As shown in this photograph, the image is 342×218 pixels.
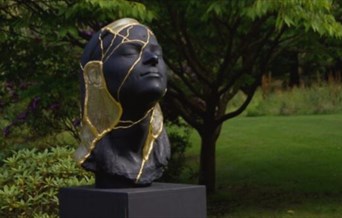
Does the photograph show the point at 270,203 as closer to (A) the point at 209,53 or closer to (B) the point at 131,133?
(A) the point at 209,53

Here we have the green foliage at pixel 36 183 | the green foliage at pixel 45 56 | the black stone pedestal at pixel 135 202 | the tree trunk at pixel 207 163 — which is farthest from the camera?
the tree trunk at pixel 207 163

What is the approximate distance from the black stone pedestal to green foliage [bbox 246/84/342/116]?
17.0m

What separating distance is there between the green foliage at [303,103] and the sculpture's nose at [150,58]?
17.1 metres

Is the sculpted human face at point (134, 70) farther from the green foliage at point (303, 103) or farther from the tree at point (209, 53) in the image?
the green foliage at point (303, 103)

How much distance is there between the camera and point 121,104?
5.62 metres

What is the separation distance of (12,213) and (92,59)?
6.59 ft

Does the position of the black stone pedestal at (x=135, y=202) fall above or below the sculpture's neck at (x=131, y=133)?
below

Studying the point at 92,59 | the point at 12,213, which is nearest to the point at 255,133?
the point at 12,213

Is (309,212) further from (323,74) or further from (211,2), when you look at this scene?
(323,74)

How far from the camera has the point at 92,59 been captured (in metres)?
5.75

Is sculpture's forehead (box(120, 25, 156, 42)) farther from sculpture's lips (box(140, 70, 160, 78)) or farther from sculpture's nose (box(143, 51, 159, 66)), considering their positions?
sculpture's lips (box(140, 70, 160, 78))

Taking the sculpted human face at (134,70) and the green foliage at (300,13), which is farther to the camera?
the green foliage at (300,13)

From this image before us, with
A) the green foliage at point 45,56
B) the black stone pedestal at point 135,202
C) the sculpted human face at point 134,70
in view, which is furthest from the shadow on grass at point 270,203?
the sculpted human face at point 134,70

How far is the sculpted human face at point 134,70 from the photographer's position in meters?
5.51
